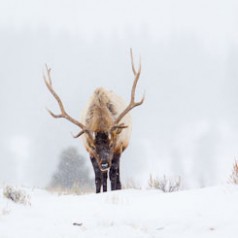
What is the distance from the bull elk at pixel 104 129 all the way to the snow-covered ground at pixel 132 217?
3.20m

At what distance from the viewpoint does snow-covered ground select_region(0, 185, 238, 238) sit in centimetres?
504

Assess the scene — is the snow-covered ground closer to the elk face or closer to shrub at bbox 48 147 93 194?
the elk face

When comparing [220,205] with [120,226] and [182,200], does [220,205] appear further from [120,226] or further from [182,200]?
[120,226]

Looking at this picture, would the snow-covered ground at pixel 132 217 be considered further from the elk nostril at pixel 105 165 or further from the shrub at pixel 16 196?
the elk nostril at pixel 105 165

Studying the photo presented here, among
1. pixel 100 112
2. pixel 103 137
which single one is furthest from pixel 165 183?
pixel 100 112

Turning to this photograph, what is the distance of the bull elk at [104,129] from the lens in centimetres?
991

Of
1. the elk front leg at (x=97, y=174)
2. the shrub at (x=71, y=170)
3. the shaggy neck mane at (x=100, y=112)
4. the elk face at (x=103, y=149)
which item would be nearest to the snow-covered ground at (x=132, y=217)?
the elk face at (x=103, y=149)

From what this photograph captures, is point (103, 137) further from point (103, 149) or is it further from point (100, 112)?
point (100, 112)

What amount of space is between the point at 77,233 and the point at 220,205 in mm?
1651

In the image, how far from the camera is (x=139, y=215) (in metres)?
5.79

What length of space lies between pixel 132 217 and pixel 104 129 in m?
4.59

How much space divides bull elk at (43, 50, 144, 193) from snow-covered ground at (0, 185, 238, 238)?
3.20 meters

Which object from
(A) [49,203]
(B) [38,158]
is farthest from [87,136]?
(B) [38,158]

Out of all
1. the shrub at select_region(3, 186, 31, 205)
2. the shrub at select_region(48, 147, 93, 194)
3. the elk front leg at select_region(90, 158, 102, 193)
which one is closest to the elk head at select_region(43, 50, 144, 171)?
the elk front leg at select_region(90, 158, 102, 193)
